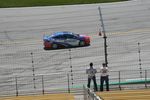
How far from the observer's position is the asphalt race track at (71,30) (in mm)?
34062

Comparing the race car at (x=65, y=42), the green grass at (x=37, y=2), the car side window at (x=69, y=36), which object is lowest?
the race car at (x=65, y=42)

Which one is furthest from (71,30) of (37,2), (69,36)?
(37,2)

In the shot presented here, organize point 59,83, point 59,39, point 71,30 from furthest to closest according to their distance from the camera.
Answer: point 71,30 → point 59,39 → point 59,83

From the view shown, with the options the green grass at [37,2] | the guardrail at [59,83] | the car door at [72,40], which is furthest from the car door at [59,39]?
the green grass at [37,2]

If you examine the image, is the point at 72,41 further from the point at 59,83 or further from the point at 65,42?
the point at 59,83

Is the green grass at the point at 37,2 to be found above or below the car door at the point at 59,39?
above

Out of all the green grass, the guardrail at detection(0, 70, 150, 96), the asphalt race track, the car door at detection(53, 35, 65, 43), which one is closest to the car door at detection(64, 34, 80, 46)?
the car door at detection(53, 35, 65, 43)

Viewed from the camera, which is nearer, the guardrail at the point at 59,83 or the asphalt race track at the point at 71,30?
the guardrail at the point at 59,83

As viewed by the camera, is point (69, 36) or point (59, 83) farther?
point (69, 36)

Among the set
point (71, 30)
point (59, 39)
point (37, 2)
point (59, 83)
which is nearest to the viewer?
point (59, 83)

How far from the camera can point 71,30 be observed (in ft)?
157

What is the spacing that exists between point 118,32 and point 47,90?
19233 millimetres

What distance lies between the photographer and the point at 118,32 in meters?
46.1

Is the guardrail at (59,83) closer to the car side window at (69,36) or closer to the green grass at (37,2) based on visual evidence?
the car side window at (69,36)
